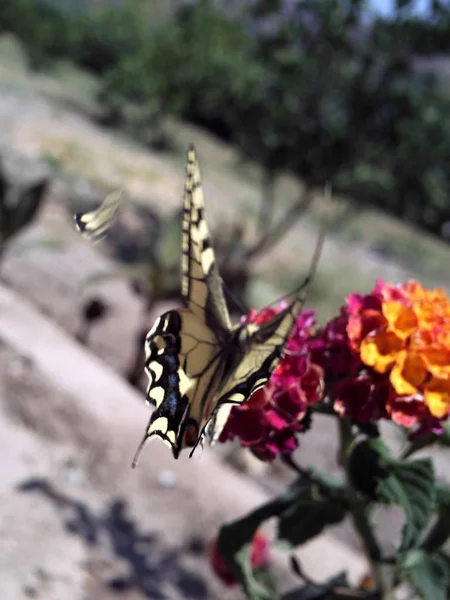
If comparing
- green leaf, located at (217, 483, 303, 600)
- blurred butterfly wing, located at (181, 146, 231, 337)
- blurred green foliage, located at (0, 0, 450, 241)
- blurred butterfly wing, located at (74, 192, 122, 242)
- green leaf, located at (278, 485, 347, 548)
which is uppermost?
blurred green foliage, located at (0, 0, 450, 241)

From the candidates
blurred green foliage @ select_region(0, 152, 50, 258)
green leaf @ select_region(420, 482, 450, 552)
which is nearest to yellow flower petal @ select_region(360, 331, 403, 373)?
green leaf @ select_region(420, 482, 450, 552)

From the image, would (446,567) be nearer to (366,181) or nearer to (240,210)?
(366,181)

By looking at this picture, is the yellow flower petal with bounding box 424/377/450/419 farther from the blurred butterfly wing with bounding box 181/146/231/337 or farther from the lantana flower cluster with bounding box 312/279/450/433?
the blurred butterfly wing with bounding box 181/146/231/337

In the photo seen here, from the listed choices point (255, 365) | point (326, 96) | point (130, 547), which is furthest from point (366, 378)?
point (326, 96)

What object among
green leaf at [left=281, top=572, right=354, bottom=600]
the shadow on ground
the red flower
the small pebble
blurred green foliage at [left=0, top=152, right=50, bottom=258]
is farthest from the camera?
blurred green foliage at [left=0, top=152, right=50, bottom=258]

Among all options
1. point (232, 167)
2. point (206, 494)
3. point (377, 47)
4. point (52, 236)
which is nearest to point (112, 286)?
point (52, 236)

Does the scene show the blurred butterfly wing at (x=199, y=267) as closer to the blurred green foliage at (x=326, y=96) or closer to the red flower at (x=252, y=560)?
the red flower at (x=252, y=560)

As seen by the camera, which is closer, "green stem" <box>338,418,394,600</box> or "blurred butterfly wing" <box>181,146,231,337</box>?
"blurred butterfly wing" <box>181,146,231,337</box>
